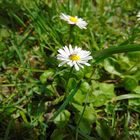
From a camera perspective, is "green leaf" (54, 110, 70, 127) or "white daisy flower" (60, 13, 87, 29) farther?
"white daisy flower" (60, 13, 87, 29)

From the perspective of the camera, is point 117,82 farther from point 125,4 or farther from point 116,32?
point 125,4

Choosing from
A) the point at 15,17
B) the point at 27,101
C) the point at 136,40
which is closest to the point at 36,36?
the point at 15,17

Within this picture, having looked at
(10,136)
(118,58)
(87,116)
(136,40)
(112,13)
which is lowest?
(10,136)

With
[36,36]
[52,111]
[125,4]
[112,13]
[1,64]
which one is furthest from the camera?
[125,4]

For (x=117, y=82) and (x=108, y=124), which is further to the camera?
(x=117, y=82)

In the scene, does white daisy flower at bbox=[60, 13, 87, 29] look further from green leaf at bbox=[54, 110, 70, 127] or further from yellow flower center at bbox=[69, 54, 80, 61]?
green leaf at bbox=[54, 110, 70, 127]

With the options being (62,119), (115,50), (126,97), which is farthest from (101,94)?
(115,50)

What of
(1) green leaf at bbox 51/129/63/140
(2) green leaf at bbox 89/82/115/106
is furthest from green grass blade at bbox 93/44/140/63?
(1) green leaf at bbox 51/129/63/140

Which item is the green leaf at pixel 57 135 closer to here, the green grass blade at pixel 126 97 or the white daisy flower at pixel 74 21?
the green grass blade at pixel 126 97
